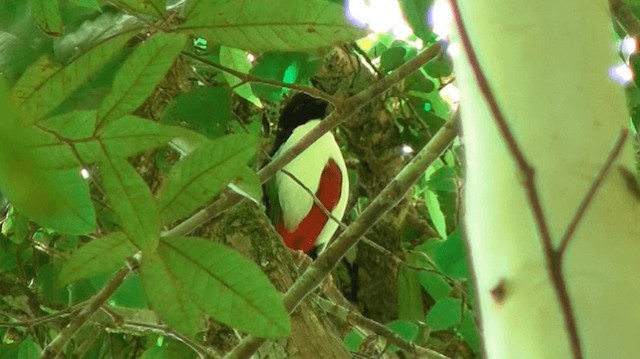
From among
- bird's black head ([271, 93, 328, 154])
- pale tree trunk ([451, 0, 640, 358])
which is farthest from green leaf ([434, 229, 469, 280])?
bird's black head ([271, 93, 328, 154])

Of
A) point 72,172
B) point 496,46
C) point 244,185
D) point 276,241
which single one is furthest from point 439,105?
point 496,46

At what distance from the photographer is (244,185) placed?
79 cm

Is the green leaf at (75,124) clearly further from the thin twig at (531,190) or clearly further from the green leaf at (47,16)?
the thin twig at (531,190)

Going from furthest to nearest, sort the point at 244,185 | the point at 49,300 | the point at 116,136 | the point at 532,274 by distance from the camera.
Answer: the point at 49,300 < the point at 244,185 < the point at 116,136 < the point at 532,274

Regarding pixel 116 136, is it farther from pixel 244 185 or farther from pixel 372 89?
pixel 372 89

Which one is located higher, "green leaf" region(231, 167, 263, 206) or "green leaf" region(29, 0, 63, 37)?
"green leaf" region(29, 0, 63, 37)

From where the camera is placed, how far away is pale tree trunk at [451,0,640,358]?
1.02ft

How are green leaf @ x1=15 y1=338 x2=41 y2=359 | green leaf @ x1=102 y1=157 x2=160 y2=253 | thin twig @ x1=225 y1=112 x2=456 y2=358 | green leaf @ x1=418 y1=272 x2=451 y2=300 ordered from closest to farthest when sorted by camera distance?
green leaf @ x1=102 y1=157 x2=160 y2=253 < thin twig @ x1=225 y1=112 x2=456 y2=358 < green leaf @ x1=15 y1=338 x2=41 y2=359 < green leaf @ x1=418 y1=272 x2=451 y2=300

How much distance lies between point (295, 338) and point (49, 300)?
1.82 feet

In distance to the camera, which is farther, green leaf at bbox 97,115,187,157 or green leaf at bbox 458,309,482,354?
green leaf at bbox 458,309,482,354

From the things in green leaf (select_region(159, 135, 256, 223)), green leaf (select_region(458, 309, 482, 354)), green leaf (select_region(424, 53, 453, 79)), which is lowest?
green leaf (select_region(458, 309, 482, 354))

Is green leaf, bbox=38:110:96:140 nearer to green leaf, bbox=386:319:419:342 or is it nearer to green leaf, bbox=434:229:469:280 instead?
green leaf, bbox=434:229:469:280

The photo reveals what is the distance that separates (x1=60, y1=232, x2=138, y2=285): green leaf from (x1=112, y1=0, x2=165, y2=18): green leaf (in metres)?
0.16

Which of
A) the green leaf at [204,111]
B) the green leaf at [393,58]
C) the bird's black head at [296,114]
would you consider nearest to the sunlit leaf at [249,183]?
the green leaf at [204,111]
